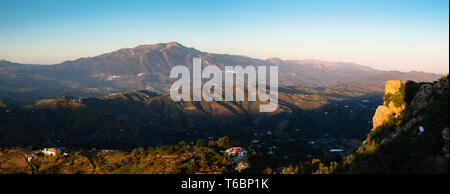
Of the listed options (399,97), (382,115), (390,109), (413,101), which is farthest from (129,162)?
(413,101)

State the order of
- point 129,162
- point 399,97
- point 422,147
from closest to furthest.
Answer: point 422,147
point 399,97
point 129,162

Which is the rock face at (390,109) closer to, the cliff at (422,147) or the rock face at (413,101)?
the rock face at (413,101)

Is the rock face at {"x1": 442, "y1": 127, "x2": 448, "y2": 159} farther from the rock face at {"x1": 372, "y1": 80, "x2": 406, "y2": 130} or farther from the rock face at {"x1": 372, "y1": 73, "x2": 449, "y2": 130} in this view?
the rock face at {"x1": 372, "y1": 80, "x2": 406, "y2": 130}

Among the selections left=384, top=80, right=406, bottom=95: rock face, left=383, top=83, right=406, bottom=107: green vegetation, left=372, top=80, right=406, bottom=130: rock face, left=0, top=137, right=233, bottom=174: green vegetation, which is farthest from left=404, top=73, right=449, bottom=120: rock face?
left=0, top=137, right=233, bottom=174: green vegetation

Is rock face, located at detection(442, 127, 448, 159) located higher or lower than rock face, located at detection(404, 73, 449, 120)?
lower

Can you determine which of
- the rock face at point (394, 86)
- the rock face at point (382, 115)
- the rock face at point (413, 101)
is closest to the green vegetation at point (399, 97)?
the rock face at point (413, 101)

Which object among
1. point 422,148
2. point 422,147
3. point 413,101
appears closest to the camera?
point 422,148

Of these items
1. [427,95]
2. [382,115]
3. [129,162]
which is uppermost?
[427,95]

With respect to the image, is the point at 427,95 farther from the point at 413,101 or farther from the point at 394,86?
the point at 394,86

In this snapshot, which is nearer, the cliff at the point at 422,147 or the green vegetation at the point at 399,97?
the cliff at the point at 422,147
